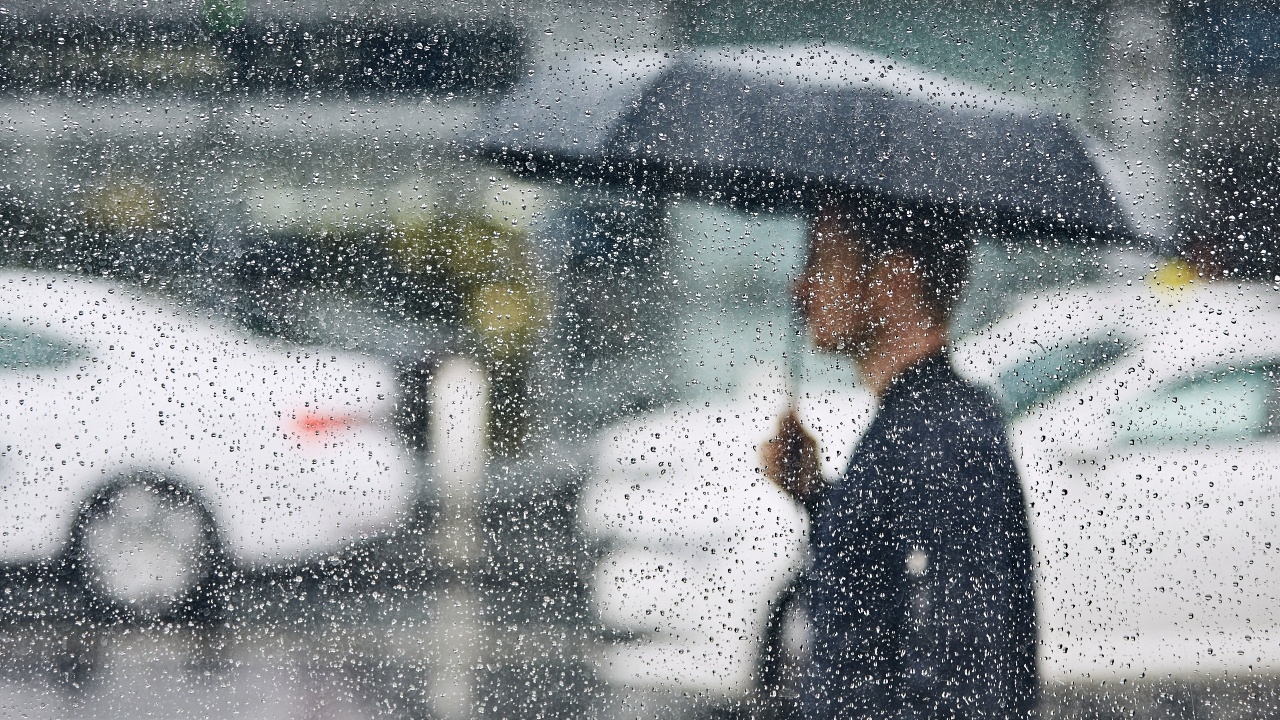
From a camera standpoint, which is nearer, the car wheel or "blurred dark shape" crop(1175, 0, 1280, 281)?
the car wheel

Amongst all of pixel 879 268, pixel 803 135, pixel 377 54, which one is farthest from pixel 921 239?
pixel 377 54

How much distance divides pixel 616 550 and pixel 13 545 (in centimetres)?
82

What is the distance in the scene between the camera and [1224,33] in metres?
1.37

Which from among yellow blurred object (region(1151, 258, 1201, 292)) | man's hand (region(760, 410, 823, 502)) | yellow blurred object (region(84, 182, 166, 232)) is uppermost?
yellow blurred object (region(1151, 258, 1201, 292))

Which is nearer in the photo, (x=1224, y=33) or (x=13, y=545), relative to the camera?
(x=13, y=545)

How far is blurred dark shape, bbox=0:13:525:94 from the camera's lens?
1.30 metres

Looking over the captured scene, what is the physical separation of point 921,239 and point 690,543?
0.55 m

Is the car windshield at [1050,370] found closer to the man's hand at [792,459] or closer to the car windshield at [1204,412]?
the car windshield at [1204,412]

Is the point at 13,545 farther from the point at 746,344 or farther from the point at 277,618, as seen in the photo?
the point at 746,344

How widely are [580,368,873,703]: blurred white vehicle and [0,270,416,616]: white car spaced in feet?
0.99

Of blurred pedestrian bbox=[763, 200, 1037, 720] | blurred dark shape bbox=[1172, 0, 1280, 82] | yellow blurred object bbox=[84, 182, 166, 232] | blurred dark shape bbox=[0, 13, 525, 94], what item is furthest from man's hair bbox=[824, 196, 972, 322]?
yellow blurred object bbox=[84, 182, 166, 232]

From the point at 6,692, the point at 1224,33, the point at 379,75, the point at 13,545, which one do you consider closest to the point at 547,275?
the point at 379,75

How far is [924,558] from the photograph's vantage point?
134 centimetres

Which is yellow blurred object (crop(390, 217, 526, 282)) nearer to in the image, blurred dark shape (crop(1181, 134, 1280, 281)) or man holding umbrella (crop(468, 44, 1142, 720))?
man holding umbrella (crop(468, 44, 1142, 720))
